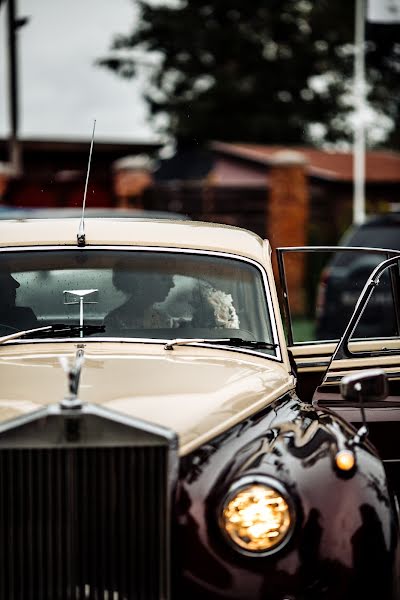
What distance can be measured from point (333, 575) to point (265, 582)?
227 millimetres

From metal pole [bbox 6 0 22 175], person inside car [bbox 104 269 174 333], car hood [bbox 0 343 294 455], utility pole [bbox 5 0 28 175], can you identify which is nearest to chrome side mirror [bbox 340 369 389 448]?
car hood [bbox 0 343 294 455]

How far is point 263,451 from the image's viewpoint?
3777 millimetres

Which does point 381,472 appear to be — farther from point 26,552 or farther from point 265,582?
point 26,552

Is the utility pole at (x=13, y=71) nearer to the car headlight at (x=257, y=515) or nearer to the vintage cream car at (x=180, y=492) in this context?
the vintage cream car at (x=180, y=492)

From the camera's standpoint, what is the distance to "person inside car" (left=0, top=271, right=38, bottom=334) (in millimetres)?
4922

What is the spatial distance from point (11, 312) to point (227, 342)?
942mm

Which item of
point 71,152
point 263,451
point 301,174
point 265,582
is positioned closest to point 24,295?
point 263,451

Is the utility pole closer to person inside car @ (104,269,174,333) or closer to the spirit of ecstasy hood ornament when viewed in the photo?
person inside car @ (104,269,174,333)

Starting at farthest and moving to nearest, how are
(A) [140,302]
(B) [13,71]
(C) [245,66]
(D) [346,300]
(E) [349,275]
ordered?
1. (C) [245,66]
2. (B) [13,71]
3. (E) [349,275]
4. (D) [346,300]
5. (A) [140,302]

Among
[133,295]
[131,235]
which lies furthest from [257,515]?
[131,235]

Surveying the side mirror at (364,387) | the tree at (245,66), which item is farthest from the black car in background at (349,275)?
the tree at (245,66)

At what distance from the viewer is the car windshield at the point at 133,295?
490cm

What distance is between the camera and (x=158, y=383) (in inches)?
166

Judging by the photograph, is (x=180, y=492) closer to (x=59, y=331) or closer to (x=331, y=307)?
(x=59, y=331)
